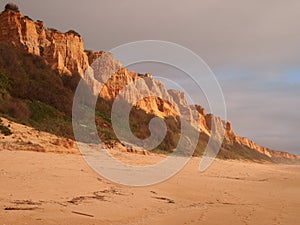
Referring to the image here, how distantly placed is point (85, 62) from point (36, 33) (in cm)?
747

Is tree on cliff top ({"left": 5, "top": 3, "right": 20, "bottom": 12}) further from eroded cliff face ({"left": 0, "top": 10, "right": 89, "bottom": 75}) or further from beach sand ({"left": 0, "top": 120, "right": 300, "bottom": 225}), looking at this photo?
beach sand ({"left": 0, "top": 120, "right": 300, "bottom": 225})

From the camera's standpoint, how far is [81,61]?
42.1 metres

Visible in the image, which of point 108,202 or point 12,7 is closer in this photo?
point 108,202

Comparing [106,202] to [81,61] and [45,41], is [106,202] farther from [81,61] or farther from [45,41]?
[81,61]

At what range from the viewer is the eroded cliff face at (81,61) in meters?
35.3

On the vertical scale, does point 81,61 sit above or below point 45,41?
below

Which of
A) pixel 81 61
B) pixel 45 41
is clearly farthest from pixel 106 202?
pixel 81 61

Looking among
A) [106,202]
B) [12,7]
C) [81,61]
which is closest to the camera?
[106,202]

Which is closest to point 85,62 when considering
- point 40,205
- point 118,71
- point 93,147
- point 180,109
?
point 118,71

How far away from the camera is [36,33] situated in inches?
1481

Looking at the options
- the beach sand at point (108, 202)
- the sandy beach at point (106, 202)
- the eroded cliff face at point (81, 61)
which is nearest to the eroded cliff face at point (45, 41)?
the eroded cliff face at point (81, 61)

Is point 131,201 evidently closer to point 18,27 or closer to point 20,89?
point 20,89

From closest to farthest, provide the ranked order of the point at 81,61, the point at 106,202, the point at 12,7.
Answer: the point at 106,202 → the point at 12,7 → the point at 81,61

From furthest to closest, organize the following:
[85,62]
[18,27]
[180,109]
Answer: [180,109]
[85,62]
[18,27]
